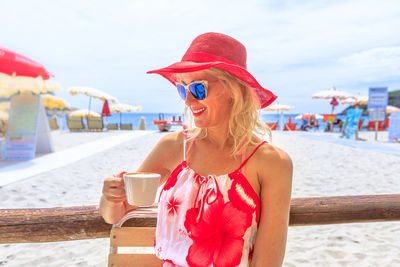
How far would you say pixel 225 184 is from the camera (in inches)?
44.9

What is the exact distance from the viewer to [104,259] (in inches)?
113

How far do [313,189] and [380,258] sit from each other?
7.76ft

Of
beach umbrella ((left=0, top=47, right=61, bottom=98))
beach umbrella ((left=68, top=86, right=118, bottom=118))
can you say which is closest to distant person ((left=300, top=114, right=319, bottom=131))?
beach umbrella ((left=68, top=86, right=118, bottom=118))

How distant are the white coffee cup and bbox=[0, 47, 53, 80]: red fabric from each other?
7.87m

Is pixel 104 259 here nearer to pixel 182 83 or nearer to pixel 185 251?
pixel 185 251

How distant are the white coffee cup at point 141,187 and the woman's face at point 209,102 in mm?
280

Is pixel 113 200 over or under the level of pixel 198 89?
under

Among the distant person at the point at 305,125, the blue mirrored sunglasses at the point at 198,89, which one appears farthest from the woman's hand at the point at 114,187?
the distant person at the point at 305,125

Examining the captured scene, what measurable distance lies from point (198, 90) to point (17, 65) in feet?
26.0

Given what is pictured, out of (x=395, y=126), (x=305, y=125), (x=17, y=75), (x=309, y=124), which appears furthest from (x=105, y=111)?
(x=395, y=126)

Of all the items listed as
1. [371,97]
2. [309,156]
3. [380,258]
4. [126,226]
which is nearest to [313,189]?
[380,258]

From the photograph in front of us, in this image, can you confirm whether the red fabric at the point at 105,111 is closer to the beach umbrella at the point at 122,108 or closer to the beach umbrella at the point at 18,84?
the beach umbrella at the point at 122,108

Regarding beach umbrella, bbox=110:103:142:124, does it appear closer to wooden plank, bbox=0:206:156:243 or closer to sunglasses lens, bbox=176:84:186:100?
wooden plank, bbox=0:206:156:243

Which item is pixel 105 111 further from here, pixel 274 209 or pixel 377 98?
pixel 274 209
